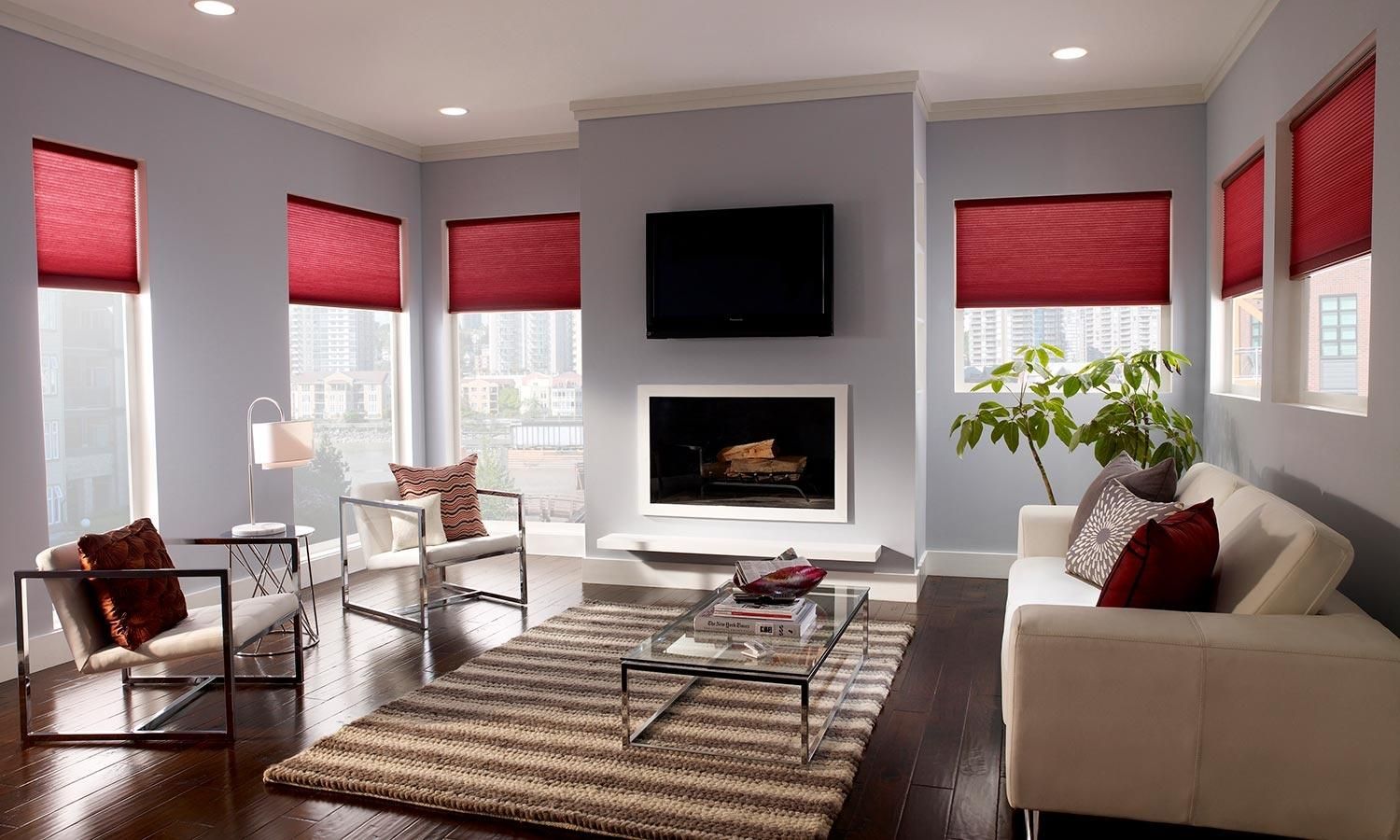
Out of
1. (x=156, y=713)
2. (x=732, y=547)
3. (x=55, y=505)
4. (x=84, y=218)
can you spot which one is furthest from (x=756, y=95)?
(x=156, y=713)

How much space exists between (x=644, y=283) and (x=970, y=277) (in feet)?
5.87

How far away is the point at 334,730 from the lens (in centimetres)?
335

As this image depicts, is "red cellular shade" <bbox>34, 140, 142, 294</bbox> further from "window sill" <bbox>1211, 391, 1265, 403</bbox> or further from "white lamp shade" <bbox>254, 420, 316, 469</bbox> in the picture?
"window sill" <bbox>1211, 391, 1265, 403</bbox>

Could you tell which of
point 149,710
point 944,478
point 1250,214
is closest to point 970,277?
point 944,478

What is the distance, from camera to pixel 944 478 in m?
5.71

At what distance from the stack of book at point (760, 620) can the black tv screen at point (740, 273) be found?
2.05 metres

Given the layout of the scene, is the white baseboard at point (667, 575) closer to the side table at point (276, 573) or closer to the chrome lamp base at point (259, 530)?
the side table at point (276, 573)

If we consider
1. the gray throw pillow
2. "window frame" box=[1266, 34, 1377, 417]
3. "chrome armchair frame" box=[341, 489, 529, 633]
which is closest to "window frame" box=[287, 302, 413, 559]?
"chrome armchair frame" box=[341, 489, 529, 633]

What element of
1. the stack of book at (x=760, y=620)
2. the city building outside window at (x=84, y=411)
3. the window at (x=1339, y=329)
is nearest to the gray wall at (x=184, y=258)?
the city building outside window at (x=84, y=411)

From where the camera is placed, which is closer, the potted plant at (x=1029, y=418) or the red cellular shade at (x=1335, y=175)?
the red cellular shade at (x=1335, y=175)

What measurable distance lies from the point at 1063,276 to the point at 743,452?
1.96 metres

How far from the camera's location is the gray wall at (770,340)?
511cm

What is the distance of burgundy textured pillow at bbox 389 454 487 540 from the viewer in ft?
16.7

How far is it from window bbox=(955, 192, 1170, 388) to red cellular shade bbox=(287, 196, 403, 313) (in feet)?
11.2
